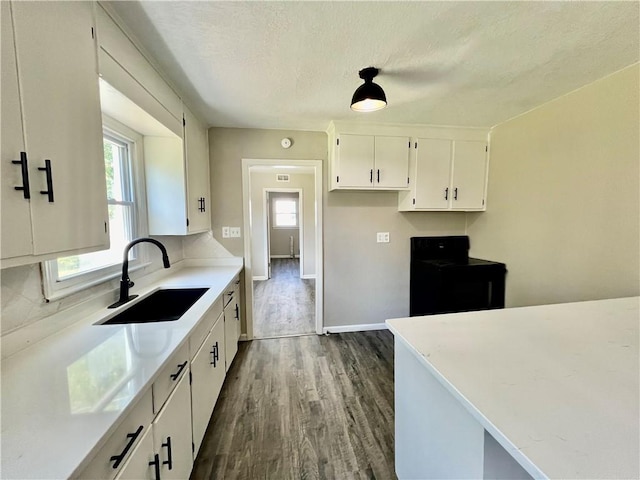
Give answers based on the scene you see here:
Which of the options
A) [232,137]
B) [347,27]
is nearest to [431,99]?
[347,27]

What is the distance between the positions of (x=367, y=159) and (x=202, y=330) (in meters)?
2.16

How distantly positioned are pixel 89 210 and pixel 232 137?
2.03 m


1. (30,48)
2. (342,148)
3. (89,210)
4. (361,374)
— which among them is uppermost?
(342,148)

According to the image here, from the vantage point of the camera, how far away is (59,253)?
0.90m

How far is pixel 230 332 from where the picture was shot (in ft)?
7.78

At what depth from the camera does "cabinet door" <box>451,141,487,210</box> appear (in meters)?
2.87

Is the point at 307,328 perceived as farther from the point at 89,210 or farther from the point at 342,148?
the point at 89,210

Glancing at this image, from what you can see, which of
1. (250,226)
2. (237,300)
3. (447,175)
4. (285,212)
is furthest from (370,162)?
(285,212)

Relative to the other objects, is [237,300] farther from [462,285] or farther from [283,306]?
[462,285]

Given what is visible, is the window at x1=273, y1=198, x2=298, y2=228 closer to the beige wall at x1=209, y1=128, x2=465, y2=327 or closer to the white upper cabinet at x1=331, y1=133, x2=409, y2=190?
the beige wall at x1=209, y1=128, x2=465, y2=327

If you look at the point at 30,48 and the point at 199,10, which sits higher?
the point at 199,10

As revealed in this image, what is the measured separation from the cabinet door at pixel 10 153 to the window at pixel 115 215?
2.03ft

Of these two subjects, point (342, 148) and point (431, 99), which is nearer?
point (431, 99)

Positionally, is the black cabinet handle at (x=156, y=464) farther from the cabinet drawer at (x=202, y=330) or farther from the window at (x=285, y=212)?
the window at (x=285, y=212)
